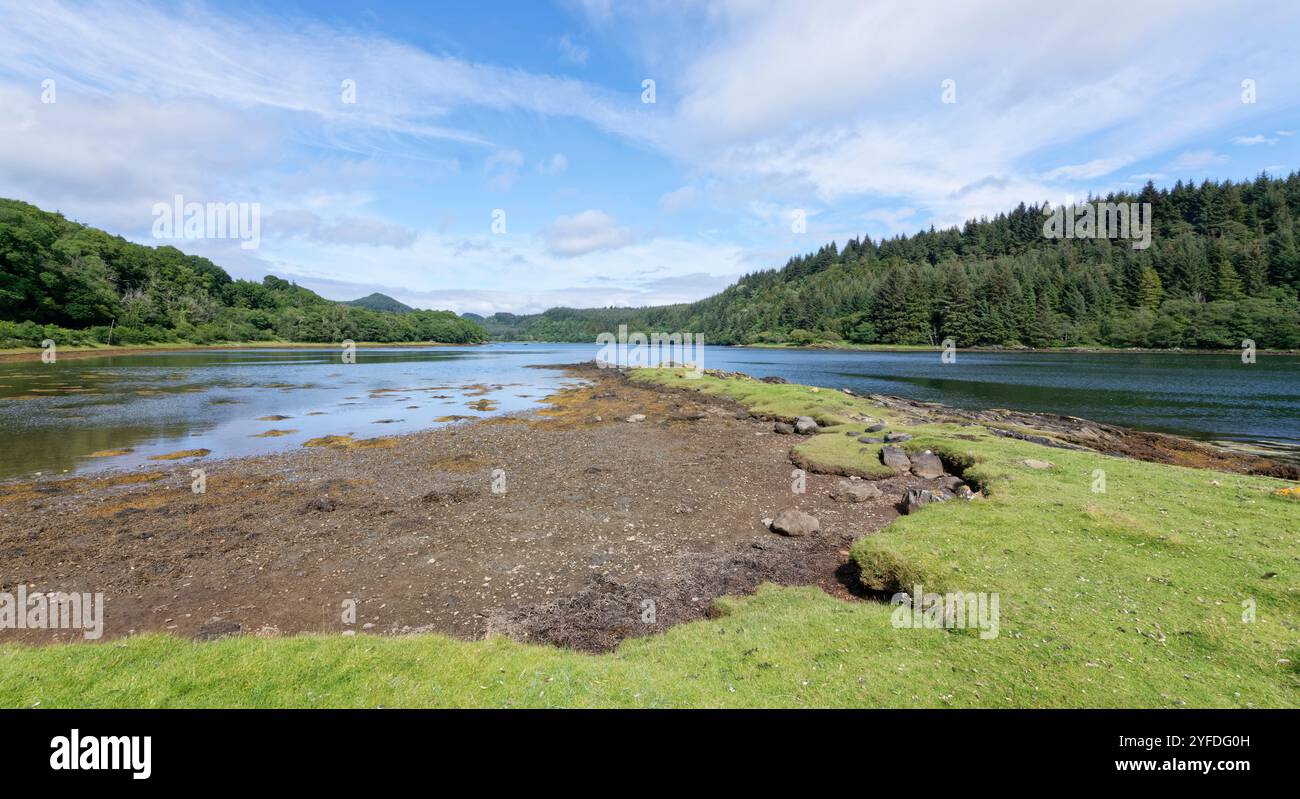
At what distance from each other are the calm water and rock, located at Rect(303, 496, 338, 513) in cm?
1295

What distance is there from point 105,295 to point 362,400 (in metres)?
117

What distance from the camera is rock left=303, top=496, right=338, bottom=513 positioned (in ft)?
56.2

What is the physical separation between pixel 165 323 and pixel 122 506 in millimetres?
166265


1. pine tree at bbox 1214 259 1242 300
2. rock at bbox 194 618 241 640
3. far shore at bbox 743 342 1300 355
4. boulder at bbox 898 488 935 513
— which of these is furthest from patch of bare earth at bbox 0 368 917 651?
pine tree at bbox 1214 259 1242 300

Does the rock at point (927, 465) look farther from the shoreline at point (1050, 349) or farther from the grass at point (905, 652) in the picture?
the shoreline at point (1050, 349)

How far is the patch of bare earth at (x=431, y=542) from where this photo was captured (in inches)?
423

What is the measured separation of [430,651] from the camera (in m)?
7.51

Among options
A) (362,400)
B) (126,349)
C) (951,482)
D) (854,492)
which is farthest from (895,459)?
(126,349)

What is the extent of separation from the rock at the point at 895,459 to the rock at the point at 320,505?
20829 millimetres

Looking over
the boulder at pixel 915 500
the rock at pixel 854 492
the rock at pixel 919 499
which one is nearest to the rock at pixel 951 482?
the rock at pixel 919 499

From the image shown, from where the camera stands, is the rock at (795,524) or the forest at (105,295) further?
the forest at (105,295)

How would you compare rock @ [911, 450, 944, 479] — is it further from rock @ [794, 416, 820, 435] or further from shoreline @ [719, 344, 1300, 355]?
shoreline @ [719, 344, 1300, 355]
